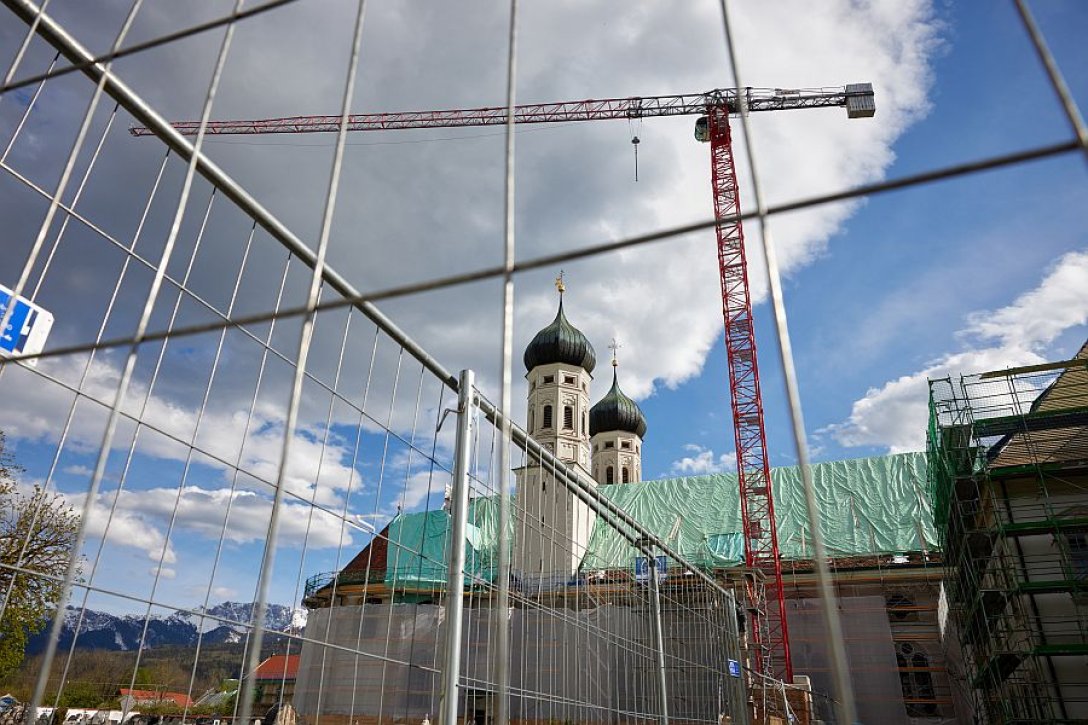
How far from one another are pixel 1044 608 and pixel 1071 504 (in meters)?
1.99

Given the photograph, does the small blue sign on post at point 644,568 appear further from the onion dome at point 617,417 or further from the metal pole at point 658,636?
the onion dome at point 617,417

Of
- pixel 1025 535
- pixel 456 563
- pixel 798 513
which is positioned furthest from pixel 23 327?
pixel 798 513

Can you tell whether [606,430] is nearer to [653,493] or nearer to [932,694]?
[653,493]

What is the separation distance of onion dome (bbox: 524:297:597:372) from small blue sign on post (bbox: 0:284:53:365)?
41.0m

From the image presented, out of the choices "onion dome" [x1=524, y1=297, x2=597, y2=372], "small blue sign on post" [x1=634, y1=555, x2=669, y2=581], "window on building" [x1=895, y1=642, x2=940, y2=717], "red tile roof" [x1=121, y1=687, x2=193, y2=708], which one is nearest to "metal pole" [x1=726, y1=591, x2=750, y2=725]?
"small blue sign on post" [x1=634, y1=555, x2=669, y2=581]

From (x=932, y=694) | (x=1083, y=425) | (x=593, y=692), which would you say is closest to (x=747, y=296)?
(x=932, y=694)

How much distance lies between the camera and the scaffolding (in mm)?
12039

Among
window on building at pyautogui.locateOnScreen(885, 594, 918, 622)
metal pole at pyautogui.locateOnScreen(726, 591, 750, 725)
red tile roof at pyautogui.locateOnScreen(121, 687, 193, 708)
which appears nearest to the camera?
red tile roof at pyautogui.locateOnScreen(121, 687, 193, 708)

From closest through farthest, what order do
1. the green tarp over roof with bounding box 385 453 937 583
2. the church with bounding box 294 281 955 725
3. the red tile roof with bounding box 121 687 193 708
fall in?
the red tile roof with bounding box 121 687 193 708, the church with bounding box 294 281 955 725, the green tarp over roof with bounding box 385 453 937 583

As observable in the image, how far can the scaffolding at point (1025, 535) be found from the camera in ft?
39.5

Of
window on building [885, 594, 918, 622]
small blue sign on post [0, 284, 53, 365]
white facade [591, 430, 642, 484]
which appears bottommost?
small blue sign on post [0, 284, 53, 365]

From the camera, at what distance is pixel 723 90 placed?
38.1m

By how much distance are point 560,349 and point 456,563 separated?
39629 mm

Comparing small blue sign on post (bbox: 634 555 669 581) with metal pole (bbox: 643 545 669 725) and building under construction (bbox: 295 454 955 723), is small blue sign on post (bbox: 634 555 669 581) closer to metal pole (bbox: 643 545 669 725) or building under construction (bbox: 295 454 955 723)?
metal pole (bbox: 643 545 669 725)
